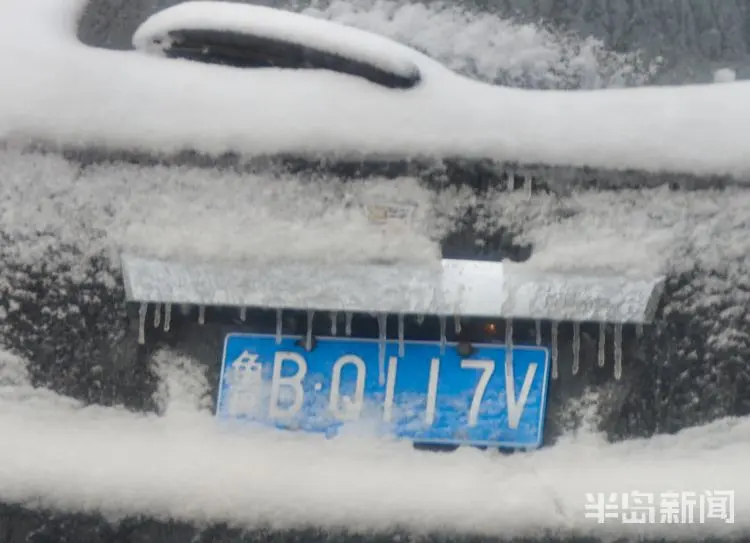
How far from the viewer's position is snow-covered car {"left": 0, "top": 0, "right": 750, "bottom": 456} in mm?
1666

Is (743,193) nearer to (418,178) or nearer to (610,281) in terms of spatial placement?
(610,281)

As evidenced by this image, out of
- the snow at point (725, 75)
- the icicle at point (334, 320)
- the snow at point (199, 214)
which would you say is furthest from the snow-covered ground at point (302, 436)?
the snow at point (725, 75)

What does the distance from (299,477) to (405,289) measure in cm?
42

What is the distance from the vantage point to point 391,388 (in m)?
1.72

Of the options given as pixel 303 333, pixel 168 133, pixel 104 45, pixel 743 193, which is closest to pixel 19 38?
pixel 104 45

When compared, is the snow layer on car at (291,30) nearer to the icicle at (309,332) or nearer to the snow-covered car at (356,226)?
the snow-covered car at (356,226)

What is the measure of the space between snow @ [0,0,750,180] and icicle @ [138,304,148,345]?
11.5 inches

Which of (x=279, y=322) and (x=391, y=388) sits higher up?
(x=279, y=322)

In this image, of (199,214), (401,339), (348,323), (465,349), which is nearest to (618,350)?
(465,349)

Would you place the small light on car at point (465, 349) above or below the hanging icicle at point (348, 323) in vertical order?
below

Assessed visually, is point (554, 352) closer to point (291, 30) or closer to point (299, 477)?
point (299, 477)

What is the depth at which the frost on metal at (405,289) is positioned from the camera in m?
1.63

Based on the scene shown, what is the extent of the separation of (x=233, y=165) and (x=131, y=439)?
56 cm

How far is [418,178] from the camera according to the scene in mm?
1693
